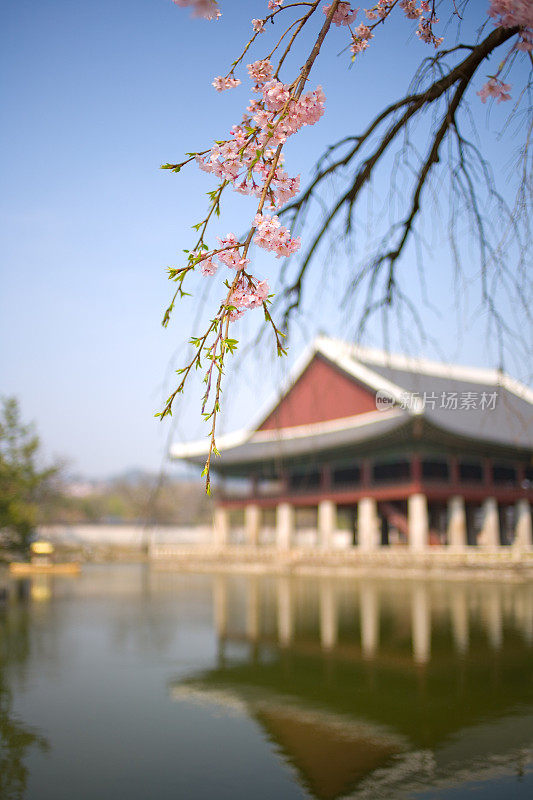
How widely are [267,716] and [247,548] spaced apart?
22.0m

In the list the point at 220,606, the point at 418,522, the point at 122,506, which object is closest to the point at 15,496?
the point at 220,606

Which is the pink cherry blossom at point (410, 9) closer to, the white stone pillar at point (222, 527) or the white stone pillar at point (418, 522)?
the white stone pillar at point (418, 522)

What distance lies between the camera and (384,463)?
84.3 feet

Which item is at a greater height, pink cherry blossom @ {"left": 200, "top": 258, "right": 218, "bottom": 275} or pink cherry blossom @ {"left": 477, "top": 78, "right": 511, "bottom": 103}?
pink cherry blossom @ {"left": 477, "top": 78, "right": 511, "bottom": 103}

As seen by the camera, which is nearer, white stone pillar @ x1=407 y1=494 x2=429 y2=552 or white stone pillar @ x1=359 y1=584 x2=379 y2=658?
white stone pillar @ x1=359 y1=584 x2=379 y2=658

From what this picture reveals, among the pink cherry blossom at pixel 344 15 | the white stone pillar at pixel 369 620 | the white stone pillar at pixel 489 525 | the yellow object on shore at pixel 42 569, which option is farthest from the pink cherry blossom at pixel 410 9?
the yellow object on shore at pixel 42 569

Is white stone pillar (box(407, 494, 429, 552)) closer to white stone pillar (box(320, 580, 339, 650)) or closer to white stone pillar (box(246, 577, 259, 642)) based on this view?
white stone pillar (box(320, 580, 339, 650))

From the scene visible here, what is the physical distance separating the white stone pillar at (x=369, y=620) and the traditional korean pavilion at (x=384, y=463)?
5486 mm

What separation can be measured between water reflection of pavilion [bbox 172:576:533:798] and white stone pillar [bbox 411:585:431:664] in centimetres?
3

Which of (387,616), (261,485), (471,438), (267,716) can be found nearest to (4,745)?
(267,716)

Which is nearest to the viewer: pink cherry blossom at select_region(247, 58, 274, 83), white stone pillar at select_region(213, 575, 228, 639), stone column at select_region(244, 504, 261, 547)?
pink cherry blossom at select_region(247, 58, 274, 83)

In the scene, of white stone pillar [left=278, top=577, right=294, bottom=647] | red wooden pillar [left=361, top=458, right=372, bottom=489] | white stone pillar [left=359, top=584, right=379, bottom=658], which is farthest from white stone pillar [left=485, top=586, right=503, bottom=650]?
red wooden pillar [left=361, top=458, right=372, bottom=489]

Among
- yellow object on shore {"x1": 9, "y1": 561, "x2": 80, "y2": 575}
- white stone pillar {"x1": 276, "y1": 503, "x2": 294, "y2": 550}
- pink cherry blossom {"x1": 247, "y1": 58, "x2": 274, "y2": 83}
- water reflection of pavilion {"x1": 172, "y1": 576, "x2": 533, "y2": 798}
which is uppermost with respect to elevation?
pink cherry blossom {"x1": 247, "y1": 58, "x2": 274, "y2": 83}

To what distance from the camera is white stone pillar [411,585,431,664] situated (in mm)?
8477
